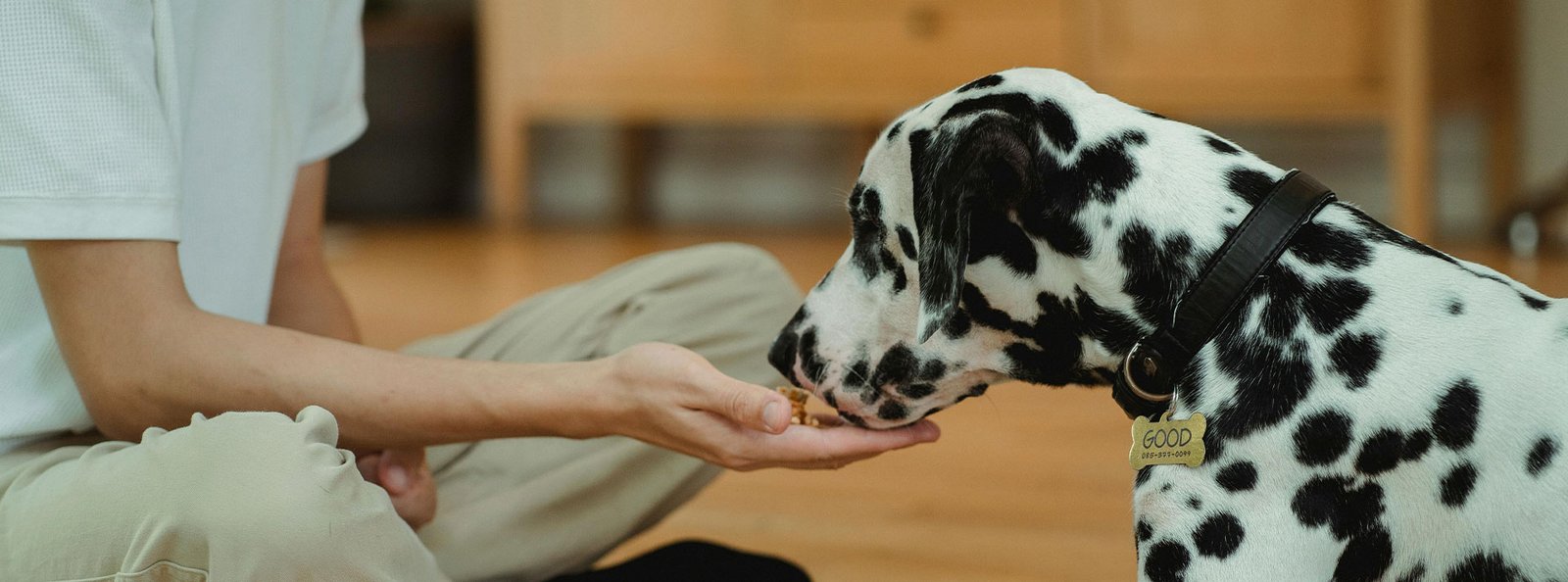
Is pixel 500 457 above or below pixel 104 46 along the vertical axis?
below

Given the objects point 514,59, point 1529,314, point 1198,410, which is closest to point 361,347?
point 1198,410

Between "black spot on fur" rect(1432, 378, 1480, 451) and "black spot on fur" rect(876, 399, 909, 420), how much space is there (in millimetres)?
503

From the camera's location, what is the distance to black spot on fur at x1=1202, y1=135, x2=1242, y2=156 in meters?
1.34

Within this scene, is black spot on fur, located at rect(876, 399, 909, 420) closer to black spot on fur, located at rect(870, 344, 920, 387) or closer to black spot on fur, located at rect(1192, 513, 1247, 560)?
black spot on fur, located at rect(870, 344, 920, 387)

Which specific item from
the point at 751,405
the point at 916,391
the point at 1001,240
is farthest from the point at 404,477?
the point at 1001,240

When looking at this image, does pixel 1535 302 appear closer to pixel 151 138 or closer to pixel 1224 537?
pixel 1224 537

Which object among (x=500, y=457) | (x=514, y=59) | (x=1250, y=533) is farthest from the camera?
→ (x=514, y=59)

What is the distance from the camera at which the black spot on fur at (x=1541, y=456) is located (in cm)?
122

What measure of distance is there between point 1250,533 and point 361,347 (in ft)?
2.85

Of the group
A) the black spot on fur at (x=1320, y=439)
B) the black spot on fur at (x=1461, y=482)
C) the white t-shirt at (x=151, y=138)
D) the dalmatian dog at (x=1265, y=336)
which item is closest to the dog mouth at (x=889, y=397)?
the dalmatian dog at (x=1265, y=336)

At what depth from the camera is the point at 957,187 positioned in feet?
4.35

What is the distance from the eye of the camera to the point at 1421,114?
16.2 feet

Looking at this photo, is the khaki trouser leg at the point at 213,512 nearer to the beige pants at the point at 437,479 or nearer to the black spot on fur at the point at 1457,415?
the beige pants at the point at 437,479

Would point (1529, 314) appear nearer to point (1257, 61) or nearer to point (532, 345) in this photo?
point (532, 345)
